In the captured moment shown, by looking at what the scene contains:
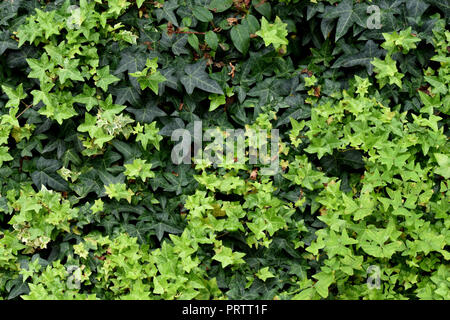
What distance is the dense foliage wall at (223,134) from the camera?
2.88 m

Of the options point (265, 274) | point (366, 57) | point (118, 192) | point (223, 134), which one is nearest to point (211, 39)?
point (223, 134)

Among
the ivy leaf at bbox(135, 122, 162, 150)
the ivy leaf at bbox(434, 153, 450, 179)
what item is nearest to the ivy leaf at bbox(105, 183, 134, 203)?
the ivy leaf at bbox(135, 122, 162, 150)

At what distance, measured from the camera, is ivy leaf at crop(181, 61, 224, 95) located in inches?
117

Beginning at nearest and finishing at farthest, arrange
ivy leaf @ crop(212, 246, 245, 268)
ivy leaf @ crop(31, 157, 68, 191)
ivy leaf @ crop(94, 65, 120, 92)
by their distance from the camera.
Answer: ivy leaf @ crop(212, 246, 245, 268)
ivy leaf @ crop(94, 65, 120, 92)
ivy leaf @ crop(31, 157, 68, 191)

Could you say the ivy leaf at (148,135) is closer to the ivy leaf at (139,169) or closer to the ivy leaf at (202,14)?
the ivy leaf at (139,169)

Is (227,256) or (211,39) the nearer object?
(227,256)

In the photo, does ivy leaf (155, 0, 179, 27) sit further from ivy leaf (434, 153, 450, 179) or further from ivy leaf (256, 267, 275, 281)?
ivy leaf (434, 153, 450, 179)

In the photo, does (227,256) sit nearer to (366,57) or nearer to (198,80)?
(198,80)

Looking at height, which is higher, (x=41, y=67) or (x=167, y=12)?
(x=167, y=12)

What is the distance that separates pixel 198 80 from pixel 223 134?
1.19 ft

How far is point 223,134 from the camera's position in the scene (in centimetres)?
308

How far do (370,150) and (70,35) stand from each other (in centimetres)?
188

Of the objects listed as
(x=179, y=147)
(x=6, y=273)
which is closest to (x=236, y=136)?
(x=179, y=147)

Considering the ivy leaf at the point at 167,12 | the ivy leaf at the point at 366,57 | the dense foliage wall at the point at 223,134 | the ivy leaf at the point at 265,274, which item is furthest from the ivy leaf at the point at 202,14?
the ivy leaf at the point at 265,274
